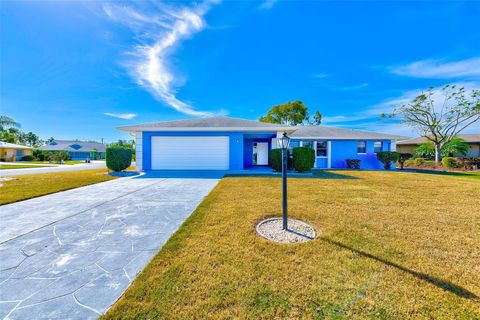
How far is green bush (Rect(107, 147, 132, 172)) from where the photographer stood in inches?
425

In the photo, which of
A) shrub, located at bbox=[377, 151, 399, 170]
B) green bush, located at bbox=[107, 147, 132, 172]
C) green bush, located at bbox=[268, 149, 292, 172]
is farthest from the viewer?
shrub, located at bbox=[377, 151, 399, 170]

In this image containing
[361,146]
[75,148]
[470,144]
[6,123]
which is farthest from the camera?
[75,148]

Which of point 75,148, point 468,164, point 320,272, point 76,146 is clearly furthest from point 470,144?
point 76,146

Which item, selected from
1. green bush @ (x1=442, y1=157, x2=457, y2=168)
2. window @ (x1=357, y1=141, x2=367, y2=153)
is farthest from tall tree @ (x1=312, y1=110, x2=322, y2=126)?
green bush @ (x1=442, y1=157, x2=457, y2=168)

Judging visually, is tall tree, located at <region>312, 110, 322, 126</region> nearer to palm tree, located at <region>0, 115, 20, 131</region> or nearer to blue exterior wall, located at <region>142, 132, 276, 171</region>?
blue exterior wall, located at <region>142, 132, 276, 171</region>

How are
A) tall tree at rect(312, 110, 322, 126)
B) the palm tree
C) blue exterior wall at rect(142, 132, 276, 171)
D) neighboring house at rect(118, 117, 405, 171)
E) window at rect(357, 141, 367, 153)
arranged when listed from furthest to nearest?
the palm tree, tall tree at rect(312, 110, 322, 126), window at rect(357, 141, 367, 153), blue exterior wall at rect(142, 132, 276, 171), neighboring house at rect(118, 117, 405, 171)

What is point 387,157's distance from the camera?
560 inches

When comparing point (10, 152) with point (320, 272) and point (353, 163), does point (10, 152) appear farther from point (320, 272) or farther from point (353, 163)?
point (353, 163)

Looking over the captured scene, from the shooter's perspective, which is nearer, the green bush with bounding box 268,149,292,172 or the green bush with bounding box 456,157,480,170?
the green bush with bounding box 268,149,292,172

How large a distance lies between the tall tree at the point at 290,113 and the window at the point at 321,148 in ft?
45.3

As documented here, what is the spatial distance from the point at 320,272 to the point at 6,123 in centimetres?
6916

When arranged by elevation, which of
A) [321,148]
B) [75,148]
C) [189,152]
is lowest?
[189,152]

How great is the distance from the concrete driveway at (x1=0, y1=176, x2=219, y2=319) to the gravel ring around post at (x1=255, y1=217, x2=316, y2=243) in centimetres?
173

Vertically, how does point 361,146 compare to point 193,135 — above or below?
below
